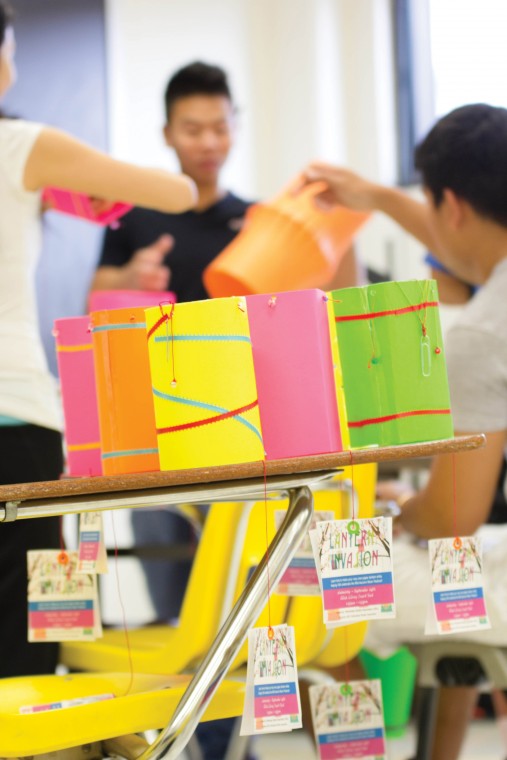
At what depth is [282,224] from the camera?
1.81m

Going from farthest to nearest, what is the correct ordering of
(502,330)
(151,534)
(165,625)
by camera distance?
(151,534) → (165,625) → (502,330)

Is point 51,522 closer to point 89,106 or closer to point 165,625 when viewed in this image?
point 165,625

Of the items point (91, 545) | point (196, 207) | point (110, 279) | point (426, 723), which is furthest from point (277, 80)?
point (91, 545)

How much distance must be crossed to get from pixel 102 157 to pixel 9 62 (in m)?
0.29

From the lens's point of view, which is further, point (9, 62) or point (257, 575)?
point (9, 62)

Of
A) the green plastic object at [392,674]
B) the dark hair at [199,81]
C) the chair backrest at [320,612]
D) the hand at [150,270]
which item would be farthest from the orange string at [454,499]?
the dark hair at [199,81]

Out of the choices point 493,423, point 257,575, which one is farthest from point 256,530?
point 257,575

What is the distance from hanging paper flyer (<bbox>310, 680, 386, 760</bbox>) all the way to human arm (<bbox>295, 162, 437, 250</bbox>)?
868 mm

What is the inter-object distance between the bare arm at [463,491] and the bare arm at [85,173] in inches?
23.6

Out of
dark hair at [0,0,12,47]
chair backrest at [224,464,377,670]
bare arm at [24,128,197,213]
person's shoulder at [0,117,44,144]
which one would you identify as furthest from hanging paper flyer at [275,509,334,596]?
dark hair at [0,0,12,47]

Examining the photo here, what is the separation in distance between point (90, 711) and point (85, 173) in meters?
0.77

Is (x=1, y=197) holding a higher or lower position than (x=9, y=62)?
lower

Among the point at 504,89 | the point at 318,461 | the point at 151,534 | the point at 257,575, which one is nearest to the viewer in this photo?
the point at 318,461

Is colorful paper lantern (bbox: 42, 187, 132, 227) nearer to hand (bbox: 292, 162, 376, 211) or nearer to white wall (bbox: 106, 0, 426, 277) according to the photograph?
hand (bbox: 292, 162, 376, 211)
